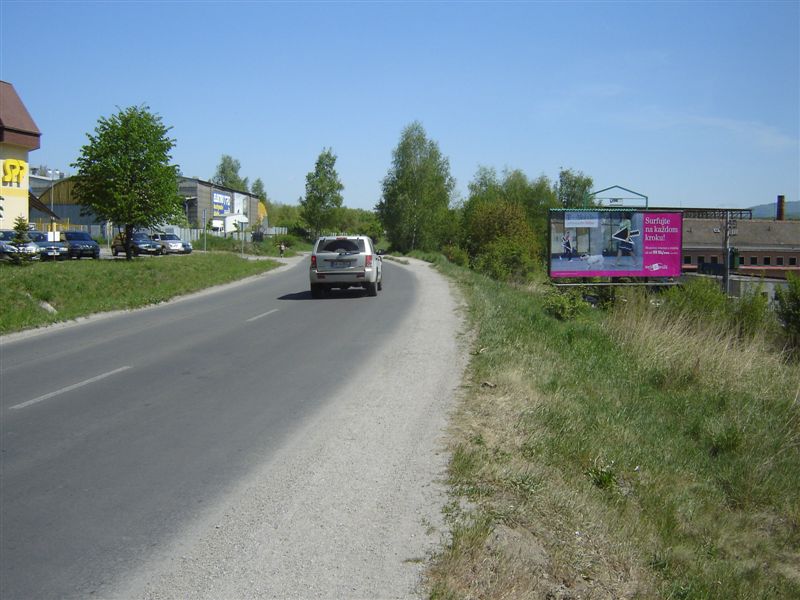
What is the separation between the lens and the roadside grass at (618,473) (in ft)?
16.1

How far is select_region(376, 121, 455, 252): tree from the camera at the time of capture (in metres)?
82.8

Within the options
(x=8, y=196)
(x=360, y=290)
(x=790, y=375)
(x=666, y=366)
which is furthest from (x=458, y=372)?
(x=8, y=196)

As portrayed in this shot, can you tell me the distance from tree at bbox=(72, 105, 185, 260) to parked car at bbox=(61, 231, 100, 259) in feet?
30.8

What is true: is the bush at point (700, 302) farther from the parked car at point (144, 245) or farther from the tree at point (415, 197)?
the tree at point (415, 197)

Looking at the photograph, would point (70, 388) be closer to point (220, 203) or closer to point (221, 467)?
point (221, 467)

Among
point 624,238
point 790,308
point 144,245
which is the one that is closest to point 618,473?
point 790,308

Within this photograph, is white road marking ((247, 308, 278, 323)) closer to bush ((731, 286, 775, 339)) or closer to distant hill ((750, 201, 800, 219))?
bush ((731, 286, 775, 339))

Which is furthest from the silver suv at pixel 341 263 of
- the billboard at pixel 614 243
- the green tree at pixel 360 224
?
the green tree at pixel 360 224

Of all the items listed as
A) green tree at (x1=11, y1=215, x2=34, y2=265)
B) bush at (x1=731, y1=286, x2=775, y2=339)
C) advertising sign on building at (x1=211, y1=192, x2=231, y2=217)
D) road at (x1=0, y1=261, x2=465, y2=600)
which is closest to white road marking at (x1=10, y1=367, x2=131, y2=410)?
road at (x1=0, y1=261, x2=465, y2=600)

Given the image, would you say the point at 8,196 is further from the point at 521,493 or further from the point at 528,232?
the point at 528,232

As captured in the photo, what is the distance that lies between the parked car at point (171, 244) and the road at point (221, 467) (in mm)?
39282

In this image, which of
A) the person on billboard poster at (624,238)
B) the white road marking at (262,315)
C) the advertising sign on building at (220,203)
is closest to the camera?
the white road marking at (262,315)

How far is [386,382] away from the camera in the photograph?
9.98m

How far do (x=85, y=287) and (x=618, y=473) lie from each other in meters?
19.6
